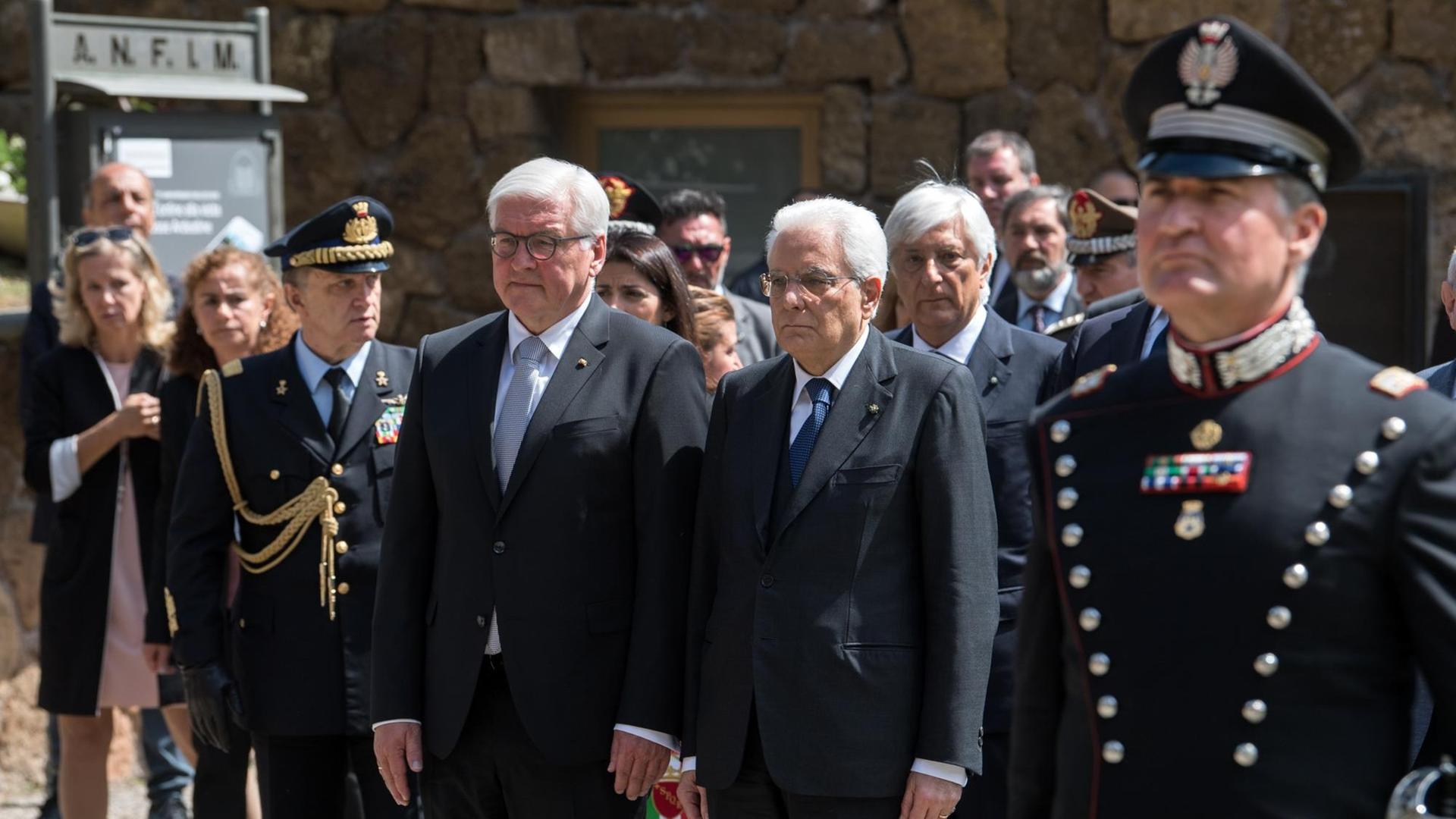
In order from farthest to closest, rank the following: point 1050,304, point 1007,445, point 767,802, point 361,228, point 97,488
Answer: point 1050,304
point 97,488
point 361,228
point 1007,445
point 767,802

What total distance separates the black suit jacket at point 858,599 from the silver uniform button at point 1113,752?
105 cm

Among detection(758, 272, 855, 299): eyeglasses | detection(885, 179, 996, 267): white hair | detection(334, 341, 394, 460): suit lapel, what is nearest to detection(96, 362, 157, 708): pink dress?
detection(334, 341, 394, 460): suit lapel

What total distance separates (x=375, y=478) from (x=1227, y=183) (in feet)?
8.84

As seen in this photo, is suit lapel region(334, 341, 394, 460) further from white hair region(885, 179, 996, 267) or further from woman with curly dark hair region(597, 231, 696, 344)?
white hair region(885, 179, 996, 267)

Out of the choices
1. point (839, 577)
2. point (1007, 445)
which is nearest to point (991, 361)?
point (1007, 445)

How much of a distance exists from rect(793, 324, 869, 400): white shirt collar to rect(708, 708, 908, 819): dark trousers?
651 mm

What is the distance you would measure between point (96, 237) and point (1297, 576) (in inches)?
179

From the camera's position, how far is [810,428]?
3.56 m

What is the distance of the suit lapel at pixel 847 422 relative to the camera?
345 centimetres

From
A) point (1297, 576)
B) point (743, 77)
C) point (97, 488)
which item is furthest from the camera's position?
point (743, 77)

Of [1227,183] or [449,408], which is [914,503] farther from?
[1227,183]

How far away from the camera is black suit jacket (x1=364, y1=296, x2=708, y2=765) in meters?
3.64

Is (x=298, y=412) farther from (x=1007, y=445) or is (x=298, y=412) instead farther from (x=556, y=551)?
(x=1007, y=445)

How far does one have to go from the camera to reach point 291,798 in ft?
14.3
